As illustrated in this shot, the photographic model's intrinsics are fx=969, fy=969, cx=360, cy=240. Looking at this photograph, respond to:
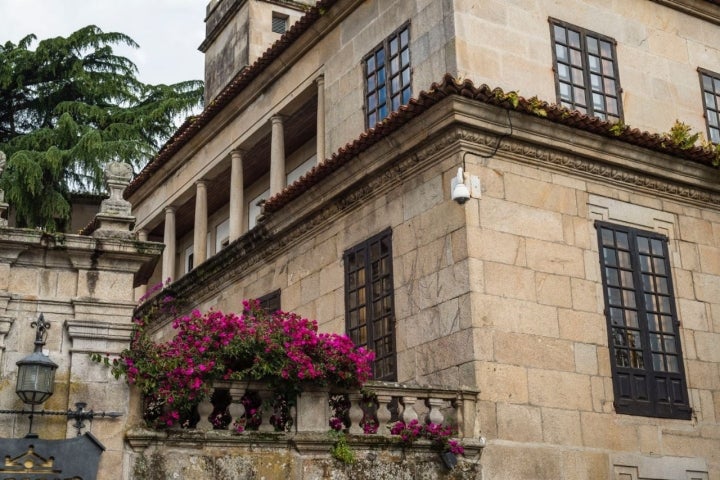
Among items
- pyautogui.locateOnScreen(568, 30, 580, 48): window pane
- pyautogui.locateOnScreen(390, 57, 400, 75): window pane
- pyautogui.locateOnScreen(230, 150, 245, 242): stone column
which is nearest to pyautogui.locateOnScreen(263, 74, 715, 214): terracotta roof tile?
pyautogui.locateOnScreen(390, 57, 400, 75): window pane

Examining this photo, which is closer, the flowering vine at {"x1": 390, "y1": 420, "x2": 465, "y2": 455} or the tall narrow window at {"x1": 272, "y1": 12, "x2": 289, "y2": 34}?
the flowering vine at {"x1": 390, "y1": 420, "x2": 465, "y2": 455}

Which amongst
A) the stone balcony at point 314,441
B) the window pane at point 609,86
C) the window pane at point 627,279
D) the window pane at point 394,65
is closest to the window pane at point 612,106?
the window pane at point 609,86

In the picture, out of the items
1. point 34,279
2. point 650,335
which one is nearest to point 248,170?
point 650,335

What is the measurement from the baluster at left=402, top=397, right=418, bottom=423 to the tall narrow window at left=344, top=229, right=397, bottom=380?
1.84m

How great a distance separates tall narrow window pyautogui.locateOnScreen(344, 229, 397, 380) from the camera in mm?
12438

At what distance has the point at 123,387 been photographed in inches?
347

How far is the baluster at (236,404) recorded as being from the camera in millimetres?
9109

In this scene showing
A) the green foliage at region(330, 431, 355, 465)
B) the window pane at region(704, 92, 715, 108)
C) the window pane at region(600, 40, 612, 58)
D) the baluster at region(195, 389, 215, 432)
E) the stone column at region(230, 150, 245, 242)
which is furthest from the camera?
the stone column at region(230, 150, 245, 242)

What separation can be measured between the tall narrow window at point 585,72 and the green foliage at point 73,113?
14.6 meters

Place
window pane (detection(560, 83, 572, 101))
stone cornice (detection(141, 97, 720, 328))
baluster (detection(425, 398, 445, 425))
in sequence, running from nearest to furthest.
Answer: baluster (detection(425, 398, 445, 425)) < stone cornice (detection(141, 97, 720, 328)) < window pane (detection(560, 83, 572, 101))

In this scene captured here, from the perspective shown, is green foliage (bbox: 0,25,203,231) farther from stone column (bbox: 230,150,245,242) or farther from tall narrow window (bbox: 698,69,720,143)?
tall narrow window (bbox: 698,69,720,143)

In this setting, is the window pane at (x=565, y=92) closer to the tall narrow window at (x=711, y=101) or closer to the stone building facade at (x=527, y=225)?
the stone building facade at (x=527, y=225)

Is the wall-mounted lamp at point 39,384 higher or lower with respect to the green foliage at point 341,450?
higher

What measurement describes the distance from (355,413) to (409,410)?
695 mm
